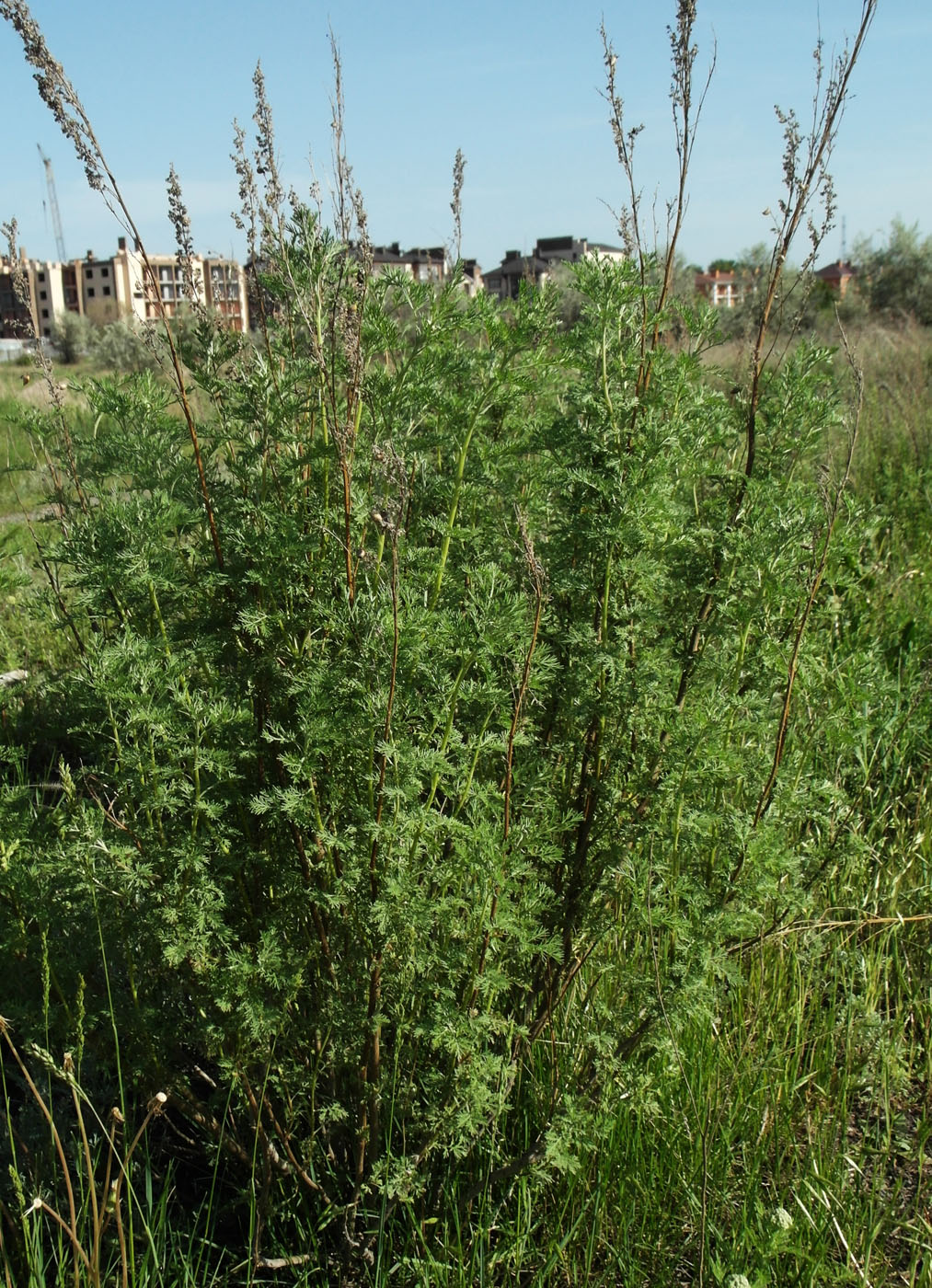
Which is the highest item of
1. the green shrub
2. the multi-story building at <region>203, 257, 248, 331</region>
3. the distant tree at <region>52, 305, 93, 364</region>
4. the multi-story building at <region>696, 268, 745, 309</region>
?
the distant tree at <region>52, 305, 93, 364</region>

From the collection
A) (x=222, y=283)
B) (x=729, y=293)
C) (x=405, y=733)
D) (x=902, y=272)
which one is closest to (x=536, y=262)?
(x=222, y=283)

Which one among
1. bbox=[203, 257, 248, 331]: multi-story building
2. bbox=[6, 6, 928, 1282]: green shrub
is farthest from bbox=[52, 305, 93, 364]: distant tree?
bbox=[6, 6, 928, 1282]: green shrub

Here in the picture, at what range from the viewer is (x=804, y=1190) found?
82.8 inches

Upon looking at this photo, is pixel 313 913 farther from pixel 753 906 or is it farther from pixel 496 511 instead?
pixel 753 906

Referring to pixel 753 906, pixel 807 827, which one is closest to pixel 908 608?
pixel 807 827

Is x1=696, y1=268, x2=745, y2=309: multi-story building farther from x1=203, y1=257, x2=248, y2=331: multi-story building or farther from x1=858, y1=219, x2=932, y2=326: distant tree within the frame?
x1=858, y1=219, x2=932, y2=326: distant tree

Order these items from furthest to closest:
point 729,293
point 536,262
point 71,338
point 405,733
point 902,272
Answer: point 71,338
point 902,272
point 729,293
point 536,262
point 405,733

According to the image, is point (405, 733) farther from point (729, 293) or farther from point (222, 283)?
point (729, 293)

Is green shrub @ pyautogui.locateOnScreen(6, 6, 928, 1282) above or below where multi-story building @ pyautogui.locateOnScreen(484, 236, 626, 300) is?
below

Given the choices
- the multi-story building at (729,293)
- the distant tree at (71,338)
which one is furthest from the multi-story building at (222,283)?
the distant tree at (71,338)

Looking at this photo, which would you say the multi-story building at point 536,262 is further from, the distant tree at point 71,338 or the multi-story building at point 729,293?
the distant tree at point 71,338

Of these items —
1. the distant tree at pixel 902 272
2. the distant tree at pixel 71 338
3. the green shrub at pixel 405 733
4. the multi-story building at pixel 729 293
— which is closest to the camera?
the green shrub at pixel 405 733

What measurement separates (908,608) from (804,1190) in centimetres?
321

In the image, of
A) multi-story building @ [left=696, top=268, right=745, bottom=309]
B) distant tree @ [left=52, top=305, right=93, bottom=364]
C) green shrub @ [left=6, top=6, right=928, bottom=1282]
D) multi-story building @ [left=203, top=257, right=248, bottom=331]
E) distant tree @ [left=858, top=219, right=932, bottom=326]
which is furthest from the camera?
distant tree @ [left=52, top=305, right=93, bottom=364]
